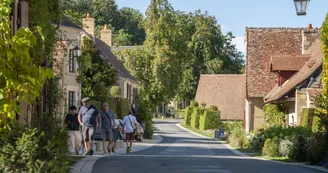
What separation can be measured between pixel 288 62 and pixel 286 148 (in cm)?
1846

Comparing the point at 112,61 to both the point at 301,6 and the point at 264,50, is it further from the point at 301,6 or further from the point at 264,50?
the point at 301,6

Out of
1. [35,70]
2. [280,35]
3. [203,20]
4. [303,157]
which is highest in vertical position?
[203,20]

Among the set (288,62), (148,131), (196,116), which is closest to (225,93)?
(196,116)

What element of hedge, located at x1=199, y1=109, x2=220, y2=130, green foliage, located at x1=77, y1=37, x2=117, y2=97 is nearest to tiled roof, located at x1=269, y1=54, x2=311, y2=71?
green foliage, located at x1=77, y1=37, x2=117, y2=97

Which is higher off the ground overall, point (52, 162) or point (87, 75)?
point (87, 75)

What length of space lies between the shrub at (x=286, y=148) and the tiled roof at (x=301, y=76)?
38.9 ft

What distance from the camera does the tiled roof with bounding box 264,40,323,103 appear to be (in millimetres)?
37784

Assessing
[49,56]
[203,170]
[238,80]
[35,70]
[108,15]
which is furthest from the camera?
[108,15]

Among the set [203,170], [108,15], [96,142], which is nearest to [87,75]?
[96,142]

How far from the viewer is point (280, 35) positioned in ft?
162

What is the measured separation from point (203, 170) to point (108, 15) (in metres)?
115

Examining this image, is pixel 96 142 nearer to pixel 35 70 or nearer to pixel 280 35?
pixel 35 70

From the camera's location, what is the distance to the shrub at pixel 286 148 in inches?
987

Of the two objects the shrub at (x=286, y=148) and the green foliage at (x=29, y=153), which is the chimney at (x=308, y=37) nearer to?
the shrub at (x=286, y=148)
